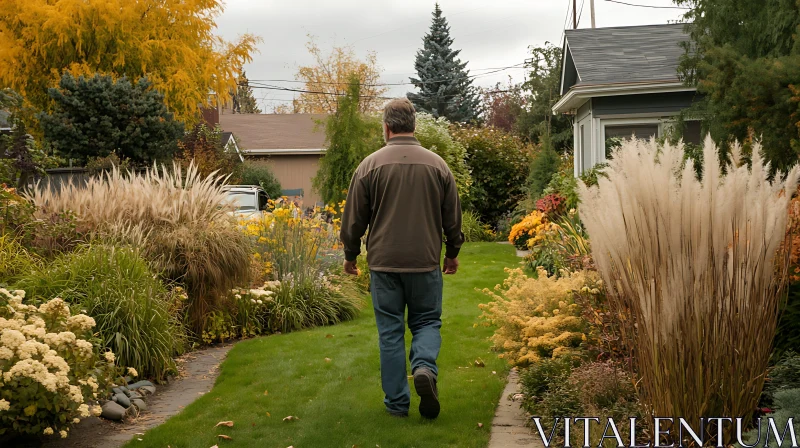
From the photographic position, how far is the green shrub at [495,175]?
22438mm

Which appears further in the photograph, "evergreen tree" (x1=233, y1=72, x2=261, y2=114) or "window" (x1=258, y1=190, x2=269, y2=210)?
"evergreen tree" (x1=233, y1=72, x2=261, y2=114)

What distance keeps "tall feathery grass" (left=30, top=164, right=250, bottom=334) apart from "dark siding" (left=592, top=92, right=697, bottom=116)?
10340 millimetres

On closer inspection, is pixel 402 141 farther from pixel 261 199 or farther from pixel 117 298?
pixel 261 199

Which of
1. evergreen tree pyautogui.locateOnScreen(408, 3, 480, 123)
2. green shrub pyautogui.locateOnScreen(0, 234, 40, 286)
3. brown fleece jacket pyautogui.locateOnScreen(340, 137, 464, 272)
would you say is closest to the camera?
brown fleece jacket pyautogui.locateOnScreen(340, 137, 464, 272)

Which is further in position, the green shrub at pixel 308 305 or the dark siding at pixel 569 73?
the dark siding at pixel 569 73

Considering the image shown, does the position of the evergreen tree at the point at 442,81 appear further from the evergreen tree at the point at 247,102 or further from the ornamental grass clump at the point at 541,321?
the ornamental grass clump at the point at 541,321

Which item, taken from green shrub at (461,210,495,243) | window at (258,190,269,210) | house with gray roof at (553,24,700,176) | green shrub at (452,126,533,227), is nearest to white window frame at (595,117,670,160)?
house with gray roof at (553,24,700,176)

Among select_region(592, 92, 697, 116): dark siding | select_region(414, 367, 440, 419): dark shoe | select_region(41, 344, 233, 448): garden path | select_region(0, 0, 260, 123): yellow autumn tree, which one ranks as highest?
select_region(0, 0, 260, 123): yellow autumn tree

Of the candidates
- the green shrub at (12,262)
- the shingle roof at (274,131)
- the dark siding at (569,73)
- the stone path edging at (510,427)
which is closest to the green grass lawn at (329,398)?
the stone path edging at (510,427)

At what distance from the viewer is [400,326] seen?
16.8ft

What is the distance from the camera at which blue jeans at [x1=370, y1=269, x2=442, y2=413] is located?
5059mm

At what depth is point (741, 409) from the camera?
343 centimetres

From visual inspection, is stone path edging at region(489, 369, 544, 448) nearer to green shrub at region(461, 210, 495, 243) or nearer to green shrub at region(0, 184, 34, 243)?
green shrub at region(0, 184, 34, 243)

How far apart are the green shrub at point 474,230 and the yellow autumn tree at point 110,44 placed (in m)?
8.36
